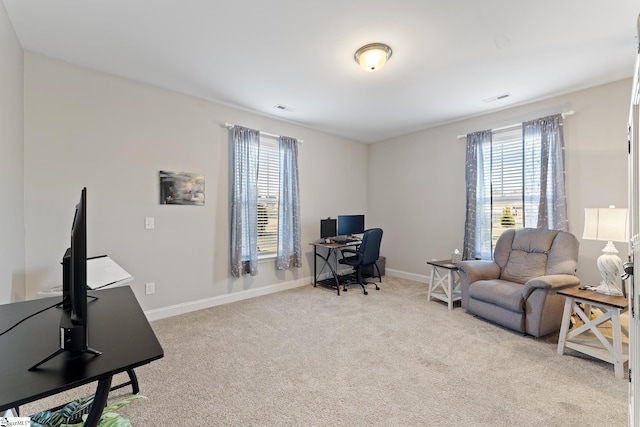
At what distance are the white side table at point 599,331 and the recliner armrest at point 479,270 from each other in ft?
2.97

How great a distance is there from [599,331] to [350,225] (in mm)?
3326

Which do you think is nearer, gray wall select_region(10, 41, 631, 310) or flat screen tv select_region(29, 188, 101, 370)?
flat screen tv select_region(29, 188, 101, 370)

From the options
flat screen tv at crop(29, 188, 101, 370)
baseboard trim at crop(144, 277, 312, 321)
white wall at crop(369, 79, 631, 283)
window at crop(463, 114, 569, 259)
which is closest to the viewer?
flat screen tv at crop(29, 188, 101, 370)

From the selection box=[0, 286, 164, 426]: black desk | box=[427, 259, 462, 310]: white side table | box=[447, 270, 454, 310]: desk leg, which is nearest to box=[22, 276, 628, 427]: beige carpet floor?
box=[447, 270, 454, 310]: desk leg

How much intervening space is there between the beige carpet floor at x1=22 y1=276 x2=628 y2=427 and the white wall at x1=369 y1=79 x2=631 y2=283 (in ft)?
5.30

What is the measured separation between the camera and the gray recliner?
2.70 metres

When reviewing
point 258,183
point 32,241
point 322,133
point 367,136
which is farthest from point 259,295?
point 367,136

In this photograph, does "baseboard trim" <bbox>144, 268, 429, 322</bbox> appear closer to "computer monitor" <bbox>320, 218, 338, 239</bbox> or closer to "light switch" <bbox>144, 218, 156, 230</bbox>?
"computer monitor" <bbox>320, 218, 338, 239</bbox>

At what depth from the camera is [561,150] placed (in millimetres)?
3352

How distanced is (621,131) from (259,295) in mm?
4716

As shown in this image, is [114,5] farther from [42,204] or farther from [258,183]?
[258,183]

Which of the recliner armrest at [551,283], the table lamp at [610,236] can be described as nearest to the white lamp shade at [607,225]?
the table lamp at [610,236]

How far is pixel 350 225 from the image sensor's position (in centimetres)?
507

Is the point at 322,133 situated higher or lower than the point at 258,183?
higher
